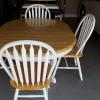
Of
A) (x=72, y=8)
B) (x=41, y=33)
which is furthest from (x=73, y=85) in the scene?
(x=72, y=8)

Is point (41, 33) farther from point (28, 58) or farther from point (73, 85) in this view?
point (73, 85)

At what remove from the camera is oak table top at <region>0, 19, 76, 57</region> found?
6.93 feet

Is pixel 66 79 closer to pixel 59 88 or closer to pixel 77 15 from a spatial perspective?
pixel 59 88

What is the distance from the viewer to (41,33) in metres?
2.43

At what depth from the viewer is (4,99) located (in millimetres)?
2443

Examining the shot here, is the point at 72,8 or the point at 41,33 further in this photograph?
the point at 72,8

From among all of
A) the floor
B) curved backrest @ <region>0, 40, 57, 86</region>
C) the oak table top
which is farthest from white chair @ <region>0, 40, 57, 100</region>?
the floor

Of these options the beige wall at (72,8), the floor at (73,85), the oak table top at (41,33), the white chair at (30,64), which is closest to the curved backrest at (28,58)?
the white chair at (30,64)

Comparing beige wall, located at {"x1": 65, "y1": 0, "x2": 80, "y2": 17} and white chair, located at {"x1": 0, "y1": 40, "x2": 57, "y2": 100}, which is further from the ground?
white chair, located at {"x1": 0, "y1": 40, "x2": 57, "y2": 100}

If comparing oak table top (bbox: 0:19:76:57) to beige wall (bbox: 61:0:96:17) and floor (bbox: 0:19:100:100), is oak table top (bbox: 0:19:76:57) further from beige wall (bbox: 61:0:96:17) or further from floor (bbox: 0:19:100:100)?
beige wall (bbox: 61:0:96:17)

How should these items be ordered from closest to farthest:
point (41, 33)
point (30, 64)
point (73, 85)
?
point (30, 64), point (41, 33), point (73, 85)

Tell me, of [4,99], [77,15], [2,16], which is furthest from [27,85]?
[77,15]

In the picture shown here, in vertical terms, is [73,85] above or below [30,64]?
below

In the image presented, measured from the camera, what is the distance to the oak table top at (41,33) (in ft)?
6.93
